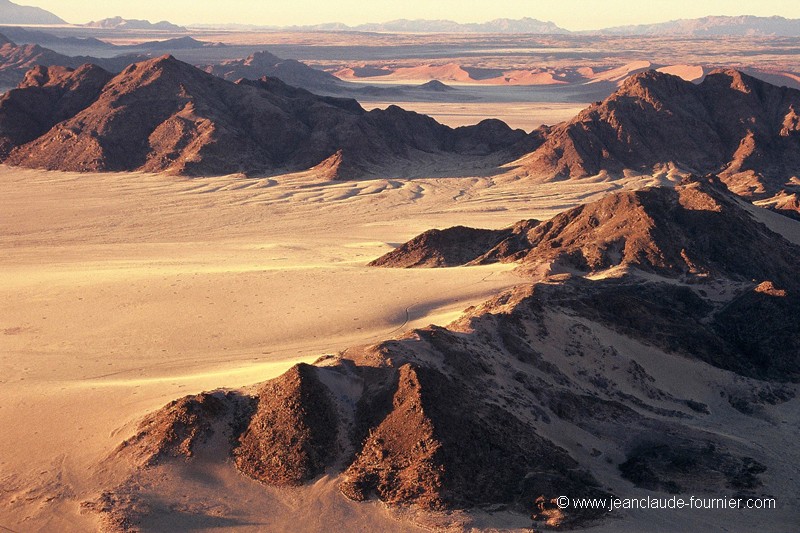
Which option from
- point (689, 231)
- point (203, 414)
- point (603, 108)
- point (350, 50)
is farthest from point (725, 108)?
point (350, 50)

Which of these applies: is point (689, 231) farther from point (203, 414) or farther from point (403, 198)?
point (403, 198)

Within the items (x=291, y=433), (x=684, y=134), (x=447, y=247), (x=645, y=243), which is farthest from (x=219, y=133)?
(x=291, y=433)

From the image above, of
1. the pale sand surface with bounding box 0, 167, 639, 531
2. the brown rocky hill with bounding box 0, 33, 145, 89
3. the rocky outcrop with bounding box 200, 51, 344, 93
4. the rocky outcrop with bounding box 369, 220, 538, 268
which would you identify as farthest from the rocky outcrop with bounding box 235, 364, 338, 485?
the rocky outcrop with bounding box 200, 51, 344, 93

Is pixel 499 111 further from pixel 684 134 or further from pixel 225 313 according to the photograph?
pixel 225 313

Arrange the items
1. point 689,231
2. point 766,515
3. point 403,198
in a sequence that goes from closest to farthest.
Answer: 1. point 766,515
2. point 689,231
3. point 403,198

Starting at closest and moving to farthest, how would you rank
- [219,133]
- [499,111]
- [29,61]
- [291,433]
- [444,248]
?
1. [291,433]
2. [444,248]
3. [219,133]
4. [499,111]
5. [29,61]

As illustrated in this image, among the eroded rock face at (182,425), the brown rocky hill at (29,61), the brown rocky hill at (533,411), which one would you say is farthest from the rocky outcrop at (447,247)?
the brown rocky hill at (29,61)
